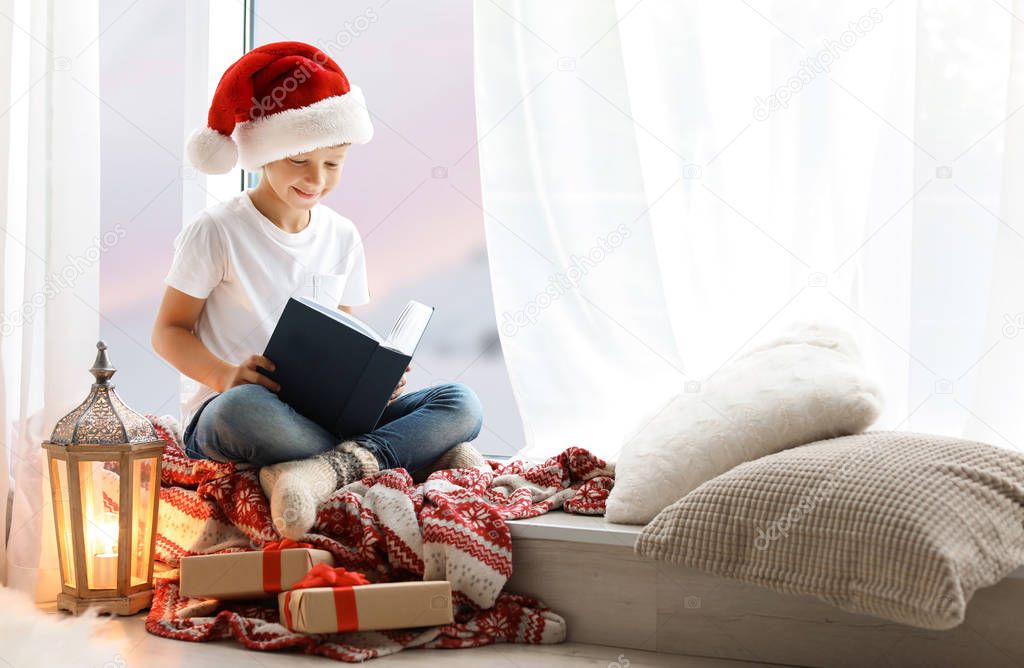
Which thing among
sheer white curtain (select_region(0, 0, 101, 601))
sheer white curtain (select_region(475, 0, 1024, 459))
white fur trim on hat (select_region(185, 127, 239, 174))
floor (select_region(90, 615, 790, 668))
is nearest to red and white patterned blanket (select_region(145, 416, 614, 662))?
floor (select_region(90, 615, 790, 668))

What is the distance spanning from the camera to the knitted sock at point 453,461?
1700mm

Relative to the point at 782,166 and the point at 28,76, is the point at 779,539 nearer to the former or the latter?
the point at 782,166

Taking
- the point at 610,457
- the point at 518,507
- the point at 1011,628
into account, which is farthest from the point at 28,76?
the point at 1011,628

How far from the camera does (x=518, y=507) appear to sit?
1.44m

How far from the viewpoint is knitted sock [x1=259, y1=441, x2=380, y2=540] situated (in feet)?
4.50

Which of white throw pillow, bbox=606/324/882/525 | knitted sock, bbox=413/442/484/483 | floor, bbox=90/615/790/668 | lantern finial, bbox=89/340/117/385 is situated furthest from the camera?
knitted sock, bbox=413/442/484/483

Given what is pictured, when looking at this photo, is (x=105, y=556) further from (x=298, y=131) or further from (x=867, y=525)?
(x=867, y=525)

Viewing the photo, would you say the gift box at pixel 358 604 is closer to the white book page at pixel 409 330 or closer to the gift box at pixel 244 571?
the gift box at pixel 244 571

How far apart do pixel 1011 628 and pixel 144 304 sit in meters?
2.26

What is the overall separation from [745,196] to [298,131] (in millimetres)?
818

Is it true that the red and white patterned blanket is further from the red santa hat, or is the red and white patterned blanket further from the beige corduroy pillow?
the red santa hat

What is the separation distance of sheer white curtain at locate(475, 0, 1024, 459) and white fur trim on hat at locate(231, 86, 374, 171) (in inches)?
15.7

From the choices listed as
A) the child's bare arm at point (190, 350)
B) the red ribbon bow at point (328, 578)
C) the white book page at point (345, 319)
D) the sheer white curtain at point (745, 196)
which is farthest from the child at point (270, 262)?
the sheer white curtain at point (745, 196)

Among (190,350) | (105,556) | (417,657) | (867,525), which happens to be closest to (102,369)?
(190,350)
